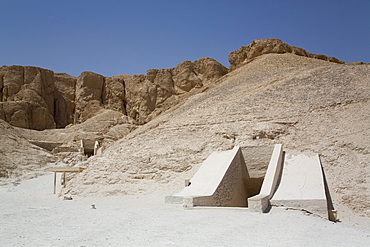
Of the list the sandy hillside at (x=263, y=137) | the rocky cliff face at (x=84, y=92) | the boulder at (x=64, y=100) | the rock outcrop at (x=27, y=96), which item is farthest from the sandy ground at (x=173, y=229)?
the boulder at (x=64, y=100)

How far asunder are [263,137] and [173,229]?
826 centimetres

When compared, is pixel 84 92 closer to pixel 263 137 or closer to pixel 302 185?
pixel 263 137

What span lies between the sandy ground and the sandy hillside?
3.38 metres

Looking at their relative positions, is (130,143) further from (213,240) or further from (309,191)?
(213,240)

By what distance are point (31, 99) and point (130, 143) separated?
36.1 m

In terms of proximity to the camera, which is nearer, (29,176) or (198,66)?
(29,176)

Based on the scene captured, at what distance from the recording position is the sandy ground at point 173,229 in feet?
16.9

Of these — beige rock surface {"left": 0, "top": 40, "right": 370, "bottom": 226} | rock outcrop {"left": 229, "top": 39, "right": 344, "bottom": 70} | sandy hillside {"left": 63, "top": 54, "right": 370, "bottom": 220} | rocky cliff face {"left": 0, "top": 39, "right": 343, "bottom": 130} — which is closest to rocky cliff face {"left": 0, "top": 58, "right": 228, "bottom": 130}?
rocky cliff face {"left": 0, "top": 39, "right": 343, "bottom": 130}

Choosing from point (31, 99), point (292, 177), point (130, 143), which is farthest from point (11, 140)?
point (31, 99)

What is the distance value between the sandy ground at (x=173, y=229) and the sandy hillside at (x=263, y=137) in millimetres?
3380

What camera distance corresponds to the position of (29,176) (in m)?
20.2

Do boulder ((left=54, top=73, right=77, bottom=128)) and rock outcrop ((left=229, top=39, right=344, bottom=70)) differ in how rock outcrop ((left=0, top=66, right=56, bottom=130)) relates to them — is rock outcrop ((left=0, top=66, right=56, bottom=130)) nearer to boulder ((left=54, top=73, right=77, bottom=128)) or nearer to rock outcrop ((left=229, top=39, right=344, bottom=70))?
boulder ((left=54, top=73, right=77, bottom=128))

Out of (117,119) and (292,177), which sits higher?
(117,119)

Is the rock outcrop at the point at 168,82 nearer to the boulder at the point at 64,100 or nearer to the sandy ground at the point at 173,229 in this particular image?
the boulder at the point at 64,100
